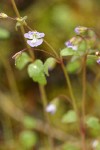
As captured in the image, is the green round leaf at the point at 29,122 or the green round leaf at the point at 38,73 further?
the green round leaf at the point at 29,122

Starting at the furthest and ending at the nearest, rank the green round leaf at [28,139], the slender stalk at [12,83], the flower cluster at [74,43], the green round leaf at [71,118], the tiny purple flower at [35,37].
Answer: the slender stalk at [12,83] → the green round leaf at [28,139] → the green round leaf at [71,118] → the flower cluster at [74,43] → the tiny purple flower at [35,37]

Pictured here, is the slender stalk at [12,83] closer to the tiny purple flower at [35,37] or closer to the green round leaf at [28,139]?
the green round leaf at [28,139]

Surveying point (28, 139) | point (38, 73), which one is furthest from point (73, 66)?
point (28, 139)

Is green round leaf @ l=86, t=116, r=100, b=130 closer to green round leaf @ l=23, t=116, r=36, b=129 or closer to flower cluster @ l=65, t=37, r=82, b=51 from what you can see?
flower cluster @ l=65, t=37, r=82, b=51

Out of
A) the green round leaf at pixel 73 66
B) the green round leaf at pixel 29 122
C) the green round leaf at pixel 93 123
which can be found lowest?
the green round leaf at pixel 93 123

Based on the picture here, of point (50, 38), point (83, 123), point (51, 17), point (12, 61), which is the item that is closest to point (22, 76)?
point (12, 61)

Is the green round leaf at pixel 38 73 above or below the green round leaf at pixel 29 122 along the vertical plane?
below

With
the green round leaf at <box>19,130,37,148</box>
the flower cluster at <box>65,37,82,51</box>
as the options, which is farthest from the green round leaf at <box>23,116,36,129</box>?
the flower cluster at <box>65,37,82,51</box>

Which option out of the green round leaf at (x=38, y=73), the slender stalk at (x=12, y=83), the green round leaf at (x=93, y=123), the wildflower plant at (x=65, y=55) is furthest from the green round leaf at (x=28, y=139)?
the green round leaf at (x=38, y=73)

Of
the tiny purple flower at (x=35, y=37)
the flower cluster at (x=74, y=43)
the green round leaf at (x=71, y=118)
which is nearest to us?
the tiny purple flower at (x=35, y=37)
